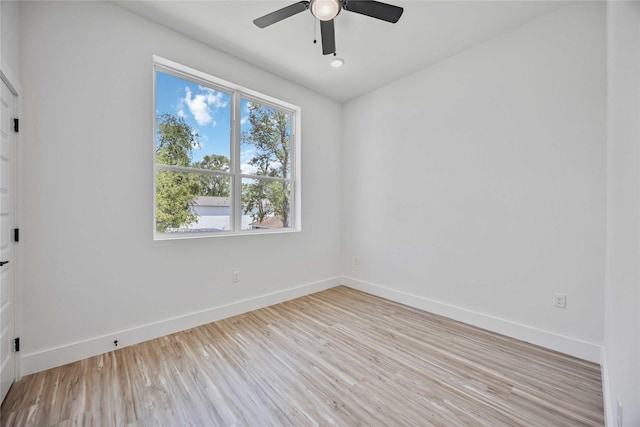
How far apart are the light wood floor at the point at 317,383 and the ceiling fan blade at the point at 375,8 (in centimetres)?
262

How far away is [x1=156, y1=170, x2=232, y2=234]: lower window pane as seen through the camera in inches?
105

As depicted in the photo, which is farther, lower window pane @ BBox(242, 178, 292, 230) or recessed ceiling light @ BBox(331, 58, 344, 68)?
lower window pane @ BBox(242, 178, 292, 230)

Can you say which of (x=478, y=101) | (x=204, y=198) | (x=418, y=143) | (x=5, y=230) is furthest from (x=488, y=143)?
(x=5, y=230)

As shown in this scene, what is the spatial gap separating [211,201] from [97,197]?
3.28 feet

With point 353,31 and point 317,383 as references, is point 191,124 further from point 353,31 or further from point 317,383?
point 317,383

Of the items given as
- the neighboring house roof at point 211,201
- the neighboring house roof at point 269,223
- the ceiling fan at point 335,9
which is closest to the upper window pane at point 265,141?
the neighboring house roof at point 211,201

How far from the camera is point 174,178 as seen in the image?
2.73 metres

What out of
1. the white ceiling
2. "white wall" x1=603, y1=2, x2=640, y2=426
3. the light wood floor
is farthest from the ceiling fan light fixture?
the light wood floor

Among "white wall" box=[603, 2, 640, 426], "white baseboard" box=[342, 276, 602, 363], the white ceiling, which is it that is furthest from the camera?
the white ceiling

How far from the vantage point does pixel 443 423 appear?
1511mm

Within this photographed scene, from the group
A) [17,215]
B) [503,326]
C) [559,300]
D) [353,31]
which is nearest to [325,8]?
[353,31]

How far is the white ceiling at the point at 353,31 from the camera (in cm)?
231

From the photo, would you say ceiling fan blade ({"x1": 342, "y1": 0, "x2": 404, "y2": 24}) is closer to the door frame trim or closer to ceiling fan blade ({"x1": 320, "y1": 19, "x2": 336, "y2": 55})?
ceiling fan blade ({"x1": 320, "y1": 19, "x2": 336, "y2": 55})

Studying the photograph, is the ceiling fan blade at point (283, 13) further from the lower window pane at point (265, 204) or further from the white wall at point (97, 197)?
the lower window pane at point (265, 204)
